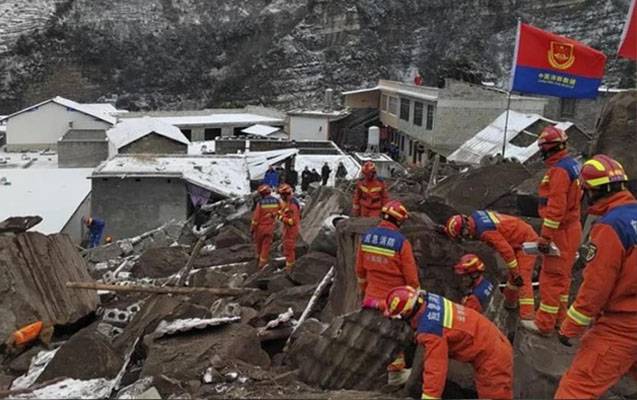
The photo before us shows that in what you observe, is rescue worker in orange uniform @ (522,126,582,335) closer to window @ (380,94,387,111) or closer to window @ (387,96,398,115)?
window @ (387,96,398,115)

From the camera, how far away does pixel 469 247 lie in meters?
7.71

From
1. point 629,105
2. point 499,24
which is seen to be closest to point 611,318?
point 629,105

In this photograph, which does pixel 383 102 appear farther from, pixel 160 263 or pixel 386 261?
pixel 386 261

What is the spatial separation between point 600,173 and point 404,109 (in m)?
35.4

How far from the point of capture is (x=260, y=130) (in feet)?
125

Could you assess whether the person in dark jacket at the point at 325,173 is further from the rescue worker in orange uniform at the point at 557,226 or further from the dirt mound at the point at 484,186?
the rescue worker in orange uniform at the point at 557,226

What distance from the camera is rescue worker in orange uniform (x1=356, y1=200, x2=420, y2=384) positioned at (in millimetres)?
6254

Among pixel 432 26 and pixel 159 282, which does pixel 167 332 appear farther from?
pixel 432 26

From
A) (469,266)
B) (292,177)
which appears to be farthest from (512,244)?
(292,177)

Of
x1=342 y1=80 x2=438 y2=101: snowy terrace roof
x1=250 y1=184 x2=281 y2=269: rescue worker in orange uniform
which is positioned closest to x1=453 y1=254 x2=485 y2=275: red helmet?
x1=250 y1=184 x2=281 y2=269: rescue worker in orange uniform

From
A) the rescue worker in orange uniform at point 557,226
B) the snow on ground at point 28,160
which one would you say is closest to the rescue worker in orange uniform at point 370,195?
the rescue worker in orange uniform at point 557,226

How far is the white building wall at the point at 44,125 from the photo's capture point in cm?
3531

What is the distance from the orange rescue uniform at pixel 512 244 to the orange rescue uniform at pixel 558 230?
10.7 inches

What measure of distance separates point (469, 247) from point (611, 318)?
3304 mm
